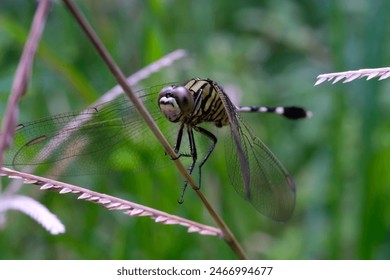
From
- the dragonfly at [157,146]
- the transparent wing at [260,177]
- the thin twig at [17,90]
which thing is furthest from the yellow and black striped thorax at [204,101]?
the thin twig at [17,90]

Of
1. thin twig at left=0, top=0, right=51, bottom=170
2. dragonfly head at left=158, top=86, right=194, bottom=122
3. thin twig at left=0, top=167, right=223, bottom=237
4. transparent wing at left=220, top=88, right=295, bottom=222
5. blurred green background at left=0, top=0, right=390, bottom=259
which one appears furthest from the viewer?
blurred green background at left=0, top=0, right=390, bottom=259

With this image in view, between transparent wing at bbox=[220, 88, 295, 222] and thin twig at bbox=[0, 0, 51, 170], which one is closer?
thin twig at bbox=[0, 0, 51, 170]

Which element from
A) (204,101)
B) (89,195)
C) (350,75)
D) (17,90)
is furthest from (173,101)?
(17,90)

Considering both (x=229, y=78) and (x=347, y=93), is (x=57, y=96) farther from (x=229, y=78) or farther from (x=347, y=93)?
(x=347, y=93)

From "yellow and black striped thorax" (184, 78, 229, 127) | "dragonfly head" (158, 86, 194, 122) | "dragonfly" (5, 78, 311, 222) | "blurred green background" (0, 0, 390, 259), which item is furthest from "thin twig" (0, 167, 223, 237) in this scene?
"blurred green background" (0, 0, 390, 259)

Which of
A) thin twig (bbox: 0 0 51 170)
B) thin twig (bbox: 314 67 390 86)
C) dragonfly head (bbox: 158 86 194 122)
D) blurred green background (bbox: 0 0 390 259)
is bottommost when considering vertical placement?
blurred green background (bbox: 0 0 390 259)

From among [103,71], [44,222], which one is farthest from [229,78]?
[44,222]

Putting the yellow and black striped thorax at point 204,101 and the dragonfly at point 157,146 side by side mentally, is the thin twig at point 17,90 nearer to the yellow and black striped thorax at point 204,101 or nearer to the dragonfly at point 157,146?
A: the dragonfly at point 157,146

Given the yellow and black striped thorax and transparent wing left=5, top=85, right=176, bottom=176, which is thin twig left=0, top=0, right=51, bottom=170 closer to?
transparent wing left=5, top=85, right=176, bottom=176
